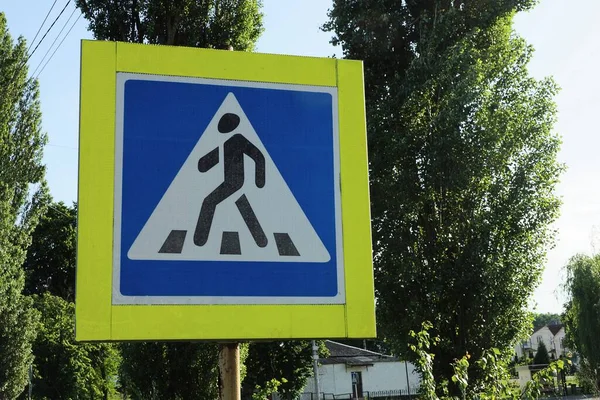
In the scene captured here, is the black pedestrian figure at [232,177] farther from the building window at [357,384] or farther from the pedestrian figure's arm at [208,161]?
the building window at [357,384]

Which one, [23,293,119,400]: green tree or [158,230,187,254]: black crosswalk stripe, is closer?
[158,230,187,254]: black crosswalk stripe

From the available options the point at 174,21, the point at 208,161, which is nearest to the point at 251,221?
the point at 208,161

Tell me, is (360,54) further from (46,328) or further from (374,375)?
(374,375)

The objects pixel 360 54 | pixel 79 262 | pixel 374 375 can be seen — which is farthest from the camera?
pixel 374 375

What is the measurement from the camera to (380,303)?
58.4ft

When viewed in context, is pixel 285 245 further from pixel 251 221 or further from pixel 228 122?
pixel 228 122

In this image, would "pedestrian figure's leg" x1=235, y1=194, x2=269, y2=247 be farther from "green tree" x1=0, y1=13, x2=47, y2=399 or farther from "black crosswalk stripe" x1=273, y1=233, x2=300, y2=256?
"green tree" x1=0, y1=13, x2=47, y2=399

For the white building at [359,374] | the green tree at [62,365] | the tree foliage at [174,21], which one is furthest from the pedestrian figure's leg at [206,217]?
the white building at [359,374]

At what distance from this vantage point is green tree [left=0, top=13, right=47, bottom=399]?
23.8 metres

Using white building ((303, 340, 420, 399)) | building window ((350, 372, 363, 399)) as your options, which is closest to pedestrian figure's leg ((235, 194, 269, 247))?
white building ((303, 340, 420, 399))

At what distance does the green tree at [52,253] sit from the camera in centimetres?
4450

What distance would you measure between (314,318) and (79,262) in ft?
3.58

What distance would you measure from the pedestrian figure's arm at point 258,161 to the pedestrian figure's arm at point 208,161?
15 cm

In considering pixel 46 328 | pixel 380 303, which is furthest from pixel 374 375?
pixel 380 303
